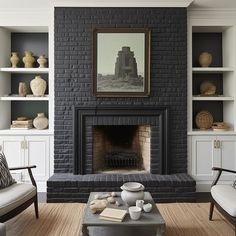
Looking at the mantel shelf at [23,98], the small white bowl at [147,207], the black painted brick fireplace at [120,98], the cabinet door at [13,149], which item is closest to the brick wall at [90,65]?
the black painted brick fireplace at [120,98]

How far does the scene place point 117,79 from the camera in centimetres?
438

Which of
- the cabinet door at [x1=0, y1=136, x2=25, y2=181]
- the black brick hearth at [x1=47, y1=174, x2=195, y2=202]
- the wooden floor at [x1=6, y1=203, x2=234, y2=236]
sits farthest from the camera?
the cabinet door at [x1=0, y1=136, x2=25, y2=181]

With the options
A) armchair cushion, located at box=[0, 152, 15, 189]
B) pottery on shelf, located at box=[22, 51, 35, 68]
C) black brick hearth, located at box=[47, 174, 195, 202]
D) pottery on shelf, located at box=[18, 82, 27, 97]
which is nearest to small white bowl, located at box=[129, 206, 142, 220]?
armchair cushion, located at box=[0, 152, 15, 189]

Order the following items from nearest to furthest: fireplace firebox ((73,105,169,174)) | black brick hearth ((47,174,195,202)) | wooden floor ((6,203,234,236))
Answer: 1. wooden floor ((6,203,234,236))
2. black brick hearth ((47,174,195,202))
3. fireplace firebox ((73,105,169,174))

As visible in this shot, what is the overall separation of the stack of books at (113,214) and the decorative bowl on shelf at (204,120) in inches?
103

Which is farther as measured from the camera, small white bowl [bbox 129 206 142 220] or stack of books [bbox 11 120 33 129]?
stack of books [bbox 11 120 33 129]

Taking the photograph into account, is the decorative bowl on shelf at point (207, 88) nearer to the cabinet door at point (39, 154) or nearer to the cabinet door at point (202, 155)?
the cabinet door at point (202, 155)

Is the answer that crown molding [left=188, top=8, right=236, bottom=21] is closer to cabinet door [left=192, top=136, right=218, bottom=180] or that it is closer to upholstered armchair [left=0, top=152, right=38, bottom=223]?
cabinet door [left=192, top=136, right=218, bottom=180]

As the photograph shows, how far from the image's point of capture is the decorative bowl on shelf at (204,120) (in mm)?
4707

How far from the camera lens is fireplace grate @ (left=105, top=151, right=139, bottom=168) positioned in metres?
4.75

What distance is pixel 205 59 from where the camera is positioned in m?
4.71

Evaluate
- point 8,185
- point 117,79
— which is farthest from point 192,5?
point 8,185

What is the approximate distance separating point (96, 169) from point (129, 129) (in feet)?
2.68

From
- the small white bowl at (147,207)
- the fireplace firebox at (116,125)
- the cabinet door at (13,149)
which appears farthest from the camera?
the cabinet door at (13,149)
